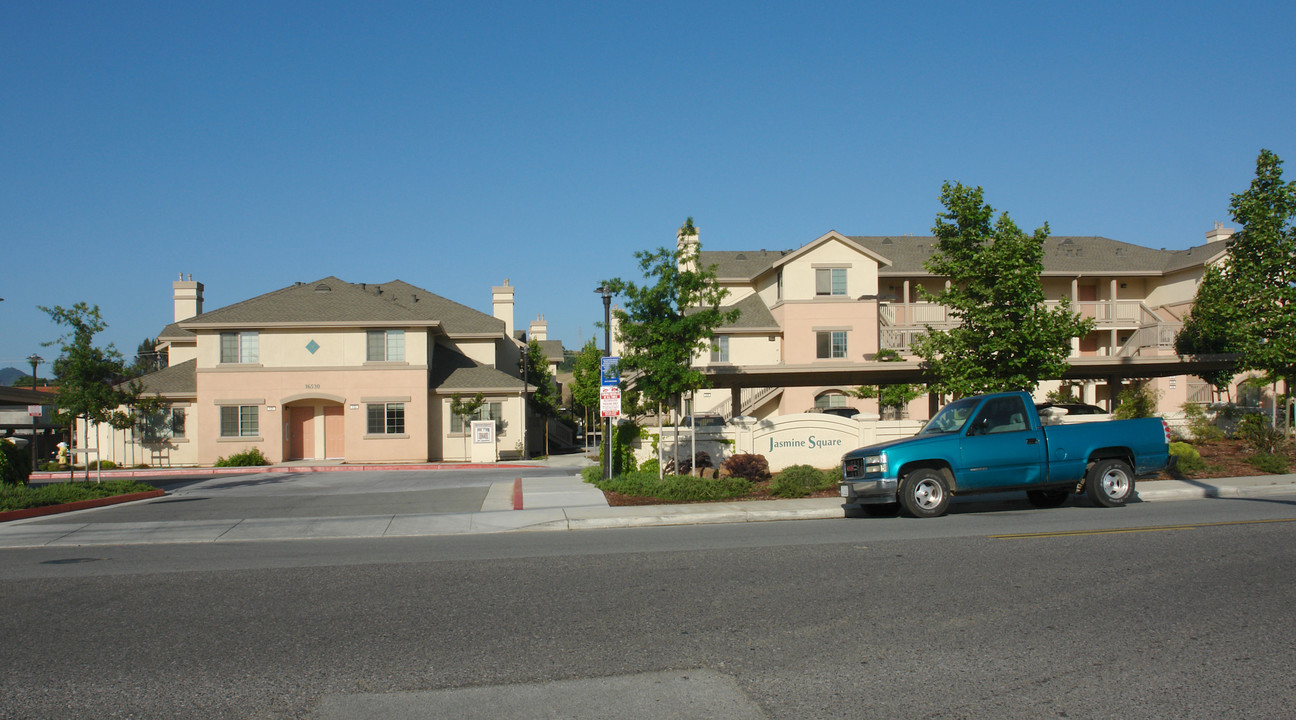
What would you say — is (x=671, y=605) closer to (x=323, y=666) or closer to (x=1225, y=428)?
(x=323, y=666)

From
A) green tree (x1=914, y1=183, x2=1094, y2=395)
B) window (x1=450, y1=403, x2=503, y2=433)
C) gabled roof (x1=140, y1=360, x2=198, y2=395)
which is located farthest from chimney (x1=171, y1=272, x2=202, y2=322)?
green tree (x1=914, y1=183, x2=1094, y2=395)

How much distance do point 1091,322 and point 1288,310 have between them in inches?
234

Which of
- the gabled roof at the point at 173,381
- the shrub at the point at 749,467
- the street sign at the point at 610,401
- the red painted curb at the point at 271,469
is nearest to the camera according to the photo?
the street sign at the point at 610,401

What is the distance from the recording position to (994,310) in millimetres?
19641

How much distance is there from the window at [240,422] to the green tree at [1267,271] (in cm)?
3252

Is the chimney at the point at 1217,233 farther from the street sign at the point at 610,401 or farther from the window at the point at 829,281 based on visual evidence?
the street sign at the point at 610,401

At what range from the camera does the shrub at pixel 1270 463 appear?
18828 mm

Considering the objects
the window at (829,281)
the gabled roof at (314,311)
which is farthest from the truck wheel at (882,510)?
the gabled roof at (314,311)

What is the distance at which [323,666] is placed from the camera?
19.9 feet

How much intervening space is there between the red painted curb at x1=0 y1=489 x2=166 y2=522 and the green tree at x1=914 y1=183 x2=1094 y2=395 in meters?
18.8

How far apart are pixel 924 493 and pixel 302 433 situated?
27.8 metres

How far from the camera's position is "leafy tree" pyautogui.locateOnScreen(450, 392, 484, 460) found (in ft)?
114

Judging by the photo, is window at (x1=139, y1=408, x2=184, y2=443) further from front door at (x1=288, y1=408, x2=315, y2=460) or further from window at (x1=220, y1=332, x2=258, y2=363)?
front door at (x1=288, y1=408, x2=315, y2=460)

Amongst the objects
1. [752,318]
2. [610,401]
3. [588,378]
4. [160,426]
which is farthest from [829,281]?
[160,426]
